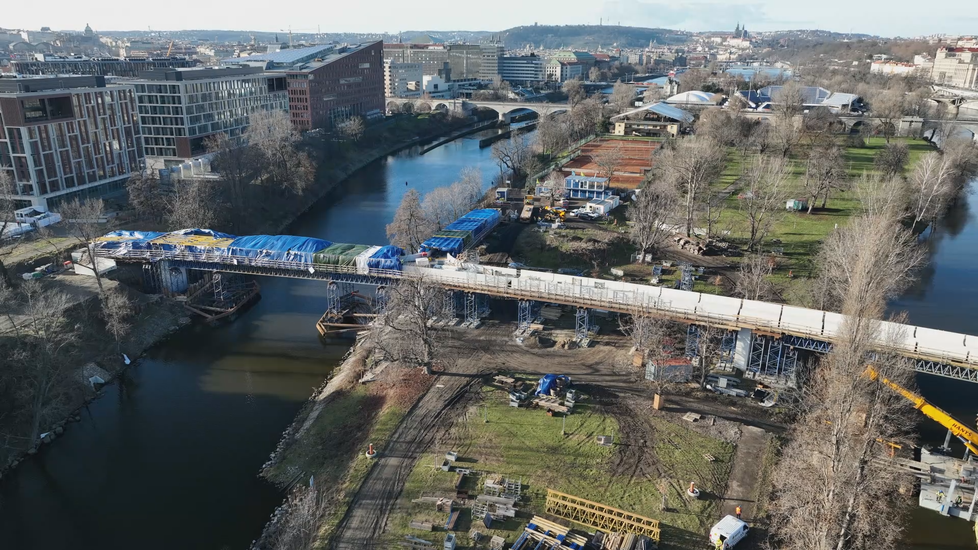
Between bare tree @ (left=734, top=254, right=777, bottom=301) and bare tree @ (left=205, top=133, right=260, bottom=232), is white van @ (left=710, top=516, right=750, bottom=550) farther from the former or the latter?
bare tree @ (left=205, top=133, right=260, bottom=232)

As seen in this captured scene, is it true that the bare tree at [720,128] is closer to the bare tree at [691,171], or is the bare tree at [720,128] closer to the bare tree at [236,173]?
the bare tree at [691,171]

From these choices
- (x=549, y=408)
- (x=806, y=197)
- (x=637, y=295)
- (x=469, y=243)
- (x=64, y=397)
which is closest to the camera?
(x=549, y=408)

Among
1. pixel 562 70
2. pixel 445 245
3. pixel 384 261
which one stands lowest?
pixel 445 245

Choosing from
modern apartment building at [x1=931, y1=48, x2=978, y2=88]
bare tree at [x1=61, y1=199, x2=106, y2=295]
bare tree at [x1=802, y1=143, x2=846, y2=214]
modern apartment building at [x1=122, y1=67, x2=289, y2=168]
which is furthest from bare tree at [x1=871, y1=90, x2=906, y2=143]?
bare tree at [x1=61, y1=199, x2=106, y2=295]

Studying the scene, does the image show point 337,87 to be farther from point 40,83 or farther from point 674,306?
point 674,306

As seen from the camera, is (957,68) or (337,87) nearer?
(337,87)

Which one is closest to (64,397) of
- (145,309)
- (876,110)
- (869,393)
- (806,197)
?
(145,309)

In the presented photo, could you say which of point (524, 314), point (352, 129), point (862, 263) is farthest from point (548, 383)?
point (352, 129)

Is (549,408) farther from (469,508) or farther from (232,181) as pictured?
(232,181)
